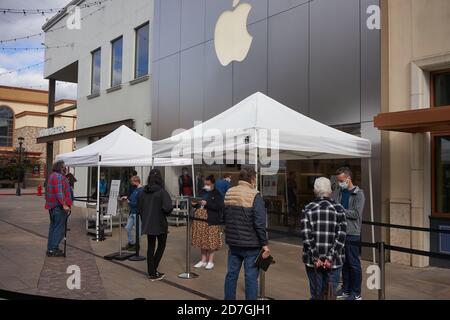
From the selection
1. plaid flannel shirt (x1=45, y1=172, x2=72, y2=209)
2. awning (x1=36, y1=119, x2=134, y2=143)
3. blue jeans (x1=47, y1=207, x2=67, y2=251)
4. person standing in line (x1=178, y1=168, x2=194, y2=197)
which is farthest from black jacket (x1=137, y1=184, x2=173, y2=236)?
awning (x1=36, y1=119, x2=134, y2=143)

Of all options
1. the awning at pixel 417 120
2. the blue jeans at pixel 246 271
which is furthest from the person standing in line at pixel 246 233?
the awning at pixel 417 120

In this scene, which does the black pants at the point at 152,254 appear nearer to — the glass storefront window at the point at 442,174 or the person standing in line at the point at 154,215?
the person standing in line at the point at 154,215

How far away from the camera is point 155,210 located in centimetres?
705

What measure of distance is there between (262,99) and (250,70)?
520 cm

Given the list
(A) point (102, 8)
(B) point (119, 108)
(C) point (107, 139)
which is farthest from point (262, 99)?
(A) point (102, 8)

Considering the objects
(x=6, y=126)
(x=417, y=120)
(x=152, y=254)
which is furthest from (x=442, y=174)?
(x=6, y=126)

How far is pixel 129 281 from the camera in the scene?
697 cm

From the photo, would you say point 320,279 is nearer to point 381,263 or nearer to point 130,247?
point 381,263

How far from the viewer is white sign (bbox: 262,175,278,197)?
11.8 metres

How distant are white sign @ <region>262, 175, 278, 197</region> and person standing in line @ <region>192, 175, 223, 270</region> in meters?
3.83

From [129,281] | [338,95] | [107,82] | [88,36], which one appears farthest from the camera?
[88,36]

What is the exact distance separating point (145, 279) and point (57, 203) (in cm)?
288

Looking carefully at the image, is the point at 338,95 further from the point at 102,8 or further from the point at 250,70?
the point at 102,8
